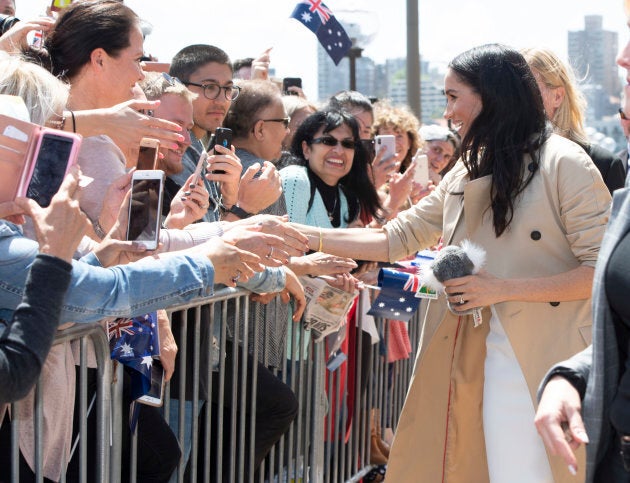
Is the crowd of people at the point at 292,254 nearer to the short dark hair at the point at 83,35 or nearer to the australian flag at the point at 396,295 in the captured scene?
the short dark hair at the point at 83,35

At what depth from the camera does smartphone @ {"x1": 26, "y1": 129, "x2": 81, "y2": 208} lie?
2.60m

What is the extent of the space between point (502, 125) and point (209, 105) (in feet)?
6.52

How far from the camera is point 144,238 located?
3.02 metres

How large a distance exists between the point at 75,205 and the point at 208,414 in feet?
5.66

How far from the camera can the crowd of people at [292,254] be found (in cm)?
243

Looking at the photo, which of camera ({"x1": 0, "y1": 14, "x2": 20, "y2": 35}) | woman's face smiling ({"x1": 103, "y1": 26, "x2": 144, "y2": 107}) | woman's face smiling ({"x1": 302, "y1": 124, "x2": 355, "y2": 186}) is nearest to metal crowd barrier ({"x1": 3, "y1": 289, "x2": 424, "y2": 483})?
woman's face smiling ({"x1": 302, "y1": 124, "x2": 355, "y2": 186})

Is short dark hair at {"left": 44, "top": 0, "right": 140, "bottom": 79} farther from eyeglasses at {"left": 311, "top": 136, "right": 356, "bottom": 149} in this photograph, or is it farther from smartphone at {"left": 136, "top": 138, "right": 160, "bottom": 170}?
eyeglasses at {"left": 311, "top": 136, "right": 356, "bottom": 149}

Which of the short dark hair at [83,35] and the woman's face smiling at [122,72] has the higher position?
the short dark hair at [83,35]

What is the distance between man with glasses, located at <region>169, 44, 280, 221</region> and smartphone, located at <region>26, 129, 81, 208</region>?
1.89 m

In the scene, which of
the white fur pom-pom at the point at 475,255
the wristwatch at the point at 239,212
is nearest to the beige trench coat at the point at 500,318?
the white fur pom-pom at the point at 475,255

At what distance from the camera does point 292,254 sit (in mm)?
4188

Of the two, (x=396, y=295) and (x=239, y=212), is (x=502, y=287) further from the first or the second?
(x=239, y=212)

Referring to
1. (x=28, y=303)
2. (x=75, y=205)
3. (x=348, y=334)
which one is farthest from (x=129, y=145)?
(x=348, y=334)

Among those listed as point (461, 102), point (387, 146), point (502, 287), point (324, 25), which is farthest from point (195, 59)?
point (324, 25)
